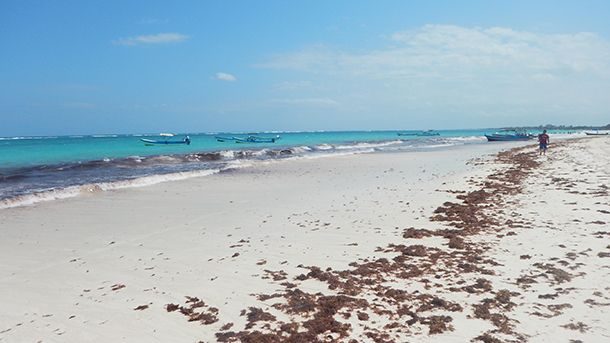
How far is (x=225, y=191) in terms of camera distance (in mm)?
15992

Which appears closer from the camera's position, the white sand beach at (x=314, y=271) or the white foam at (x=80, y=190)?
the white sand beach at (x=314, y=271)

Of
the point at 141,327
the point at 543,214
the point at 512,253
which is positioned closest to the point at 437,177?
the point at 543,214

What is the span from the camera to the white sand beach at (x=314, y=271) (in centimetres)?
472

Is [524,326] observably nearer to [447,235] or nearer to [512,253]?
[512,253]

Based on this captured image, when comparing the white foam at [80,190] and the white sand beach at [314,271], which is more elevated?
the white foam at [80,190]

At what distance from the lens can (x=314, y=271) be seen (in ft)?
21.4

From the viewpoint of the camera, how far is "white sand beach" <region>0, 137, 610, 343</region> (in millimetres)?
4719

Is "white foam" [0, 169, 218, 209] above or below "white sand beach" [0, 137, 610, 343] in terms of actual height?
above

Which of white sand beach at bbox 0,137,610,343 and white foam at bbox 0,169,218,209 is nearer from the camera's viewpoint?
white sand beach at bbox 0,137,610,343

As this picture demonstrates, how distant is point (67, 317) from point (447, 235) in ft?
21.8

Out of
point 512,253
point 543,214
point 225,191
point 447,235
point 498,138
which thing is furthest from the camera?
point 498,138

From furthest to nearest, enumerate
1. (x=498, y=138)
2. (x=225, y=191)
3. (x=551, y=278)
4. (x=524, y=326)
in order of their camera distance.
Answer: (x=498, y=138) → (x=225, y=191) → (x=551, y=278) → (x=524, y=326)

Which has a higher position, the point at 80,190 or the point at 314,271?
the point at 80,190

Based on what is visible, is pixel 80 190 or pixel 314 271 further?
pixel 80 190
